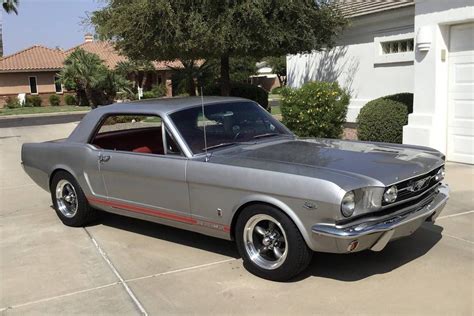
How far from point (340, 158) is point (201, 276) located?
5.20 ft

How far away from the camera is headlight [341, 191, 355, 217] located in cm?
406

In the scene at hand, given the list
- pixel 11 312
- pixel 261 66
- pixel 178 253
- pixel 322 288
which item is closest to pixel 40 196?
pixel 178 253

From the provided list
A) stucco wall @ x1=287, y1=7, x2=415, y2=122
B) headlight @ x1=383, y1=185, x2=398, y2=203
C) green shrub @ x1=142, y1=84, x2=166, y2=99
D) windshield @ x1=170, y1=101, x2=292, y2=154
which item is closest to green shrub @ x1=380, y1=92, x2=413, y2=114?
stucco wall @ x1=287, y1=7, x2=415, y2=122

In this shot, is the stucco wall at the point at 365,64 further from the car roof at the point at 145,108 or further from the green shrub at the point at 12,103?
the green shrub at the point at 12,103

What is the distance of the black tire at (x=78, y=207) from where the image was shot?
20.5ft

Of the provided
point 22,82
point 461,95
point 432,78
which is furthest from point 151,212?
point 22,82

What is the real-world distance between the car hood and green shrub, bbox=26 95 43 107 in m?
40.8

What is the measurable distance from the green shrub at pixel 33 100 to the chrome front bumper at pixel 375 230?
42.3m

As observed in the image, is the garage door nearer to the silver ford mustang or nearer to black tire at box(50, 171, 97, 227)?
the silver ford mustang

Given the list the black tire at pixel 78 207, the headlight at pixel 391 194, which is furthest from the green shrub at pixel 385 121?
the headlight at pixel 391 194

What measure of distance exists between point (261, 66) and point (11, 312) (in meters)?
58.6

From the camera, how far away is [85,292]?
4.54 m

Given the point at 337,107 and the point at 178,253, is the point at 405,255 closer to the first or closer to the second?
the point at 178,253

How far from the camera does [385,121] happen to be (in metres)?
10.6
